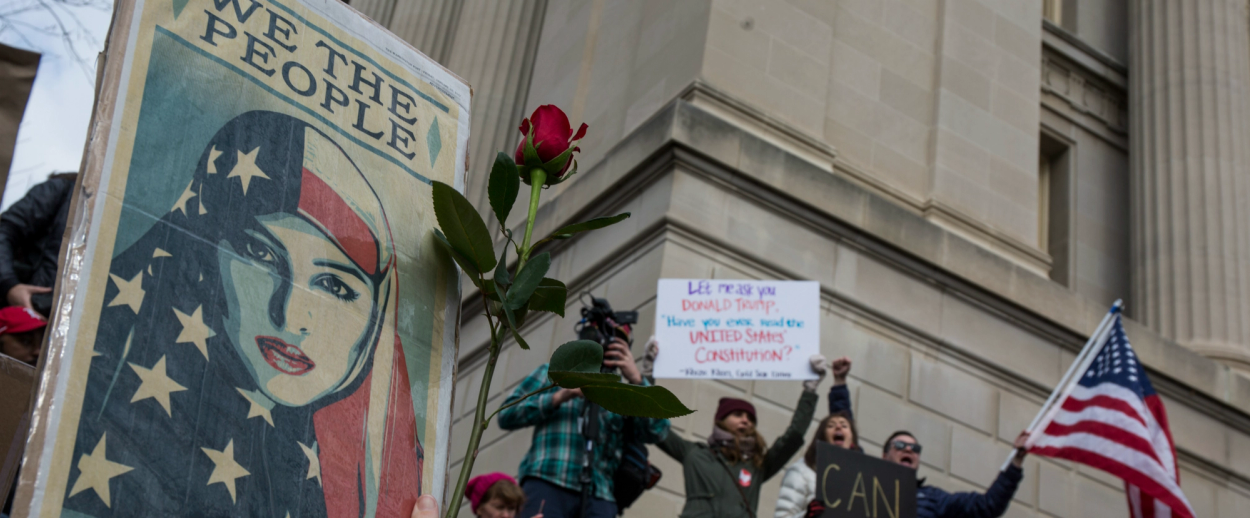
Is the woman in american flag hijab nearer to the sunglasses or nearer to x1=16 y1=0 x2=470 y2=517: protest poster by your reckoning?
x1=16 y1=0 x2=470 y2=517: protest poster

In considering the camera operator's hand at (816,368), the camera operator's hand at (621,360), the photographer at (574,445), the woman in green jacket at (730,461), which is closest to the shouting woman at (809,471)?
the woman in green jacket at (730,461)

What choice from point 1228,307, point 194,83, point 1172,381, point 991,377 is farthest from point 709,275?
point 194,83

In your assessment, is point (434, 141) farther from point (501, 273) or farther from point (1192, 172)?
point (1192, 172)

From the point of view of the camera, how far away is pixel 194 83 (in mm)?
2316

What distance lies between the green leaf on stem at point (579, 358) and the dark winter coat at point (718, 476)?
16.0 ft

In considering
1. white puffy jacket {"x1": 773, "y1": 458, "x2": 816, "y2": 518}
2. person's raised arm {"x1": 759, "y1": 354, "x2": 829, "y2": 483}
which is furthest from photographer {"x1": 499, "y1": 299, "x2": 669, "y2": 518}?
white puffy jacket {"x1": 773, "y1": 458, "x2": 816, "y2": 518}

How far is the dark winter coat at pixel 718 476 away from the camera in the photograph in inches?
285

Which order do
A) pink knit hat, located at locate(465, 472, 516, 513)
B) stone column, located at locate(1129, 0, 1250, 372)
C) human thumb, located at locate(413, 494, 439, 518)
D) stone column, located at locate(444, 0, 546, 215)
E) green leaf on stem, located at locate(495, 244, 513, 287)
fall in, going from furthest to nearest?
stone column, located at locate(444, 0, 546, 215)
stone column, located at locate(1129, 0, 1250, 372)
pink knit hat, located at locate(465, 472, 516, 513)
green leaf on stem, located at locate(495, 244, 513, 287)
human thumb, located at locate(413, 494, 439, 518)

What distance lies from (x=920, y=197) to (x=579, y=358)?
11.4 meters

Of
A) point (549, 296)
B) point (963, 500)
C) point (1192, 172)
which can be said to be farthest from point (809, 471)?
point (1192, 172)

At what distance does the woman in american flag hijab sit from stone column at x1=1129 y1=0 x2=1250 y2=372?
565 inches

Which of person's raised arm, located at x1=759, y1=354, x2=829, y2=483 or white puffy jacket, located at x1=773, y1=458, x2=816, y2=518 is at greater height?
person's raised arm, located at x1=759, y1=354, x2=829, y2=483

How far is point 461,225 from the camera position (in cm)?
254

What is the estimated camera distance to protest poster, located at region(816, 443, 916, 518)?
23.5 ft
